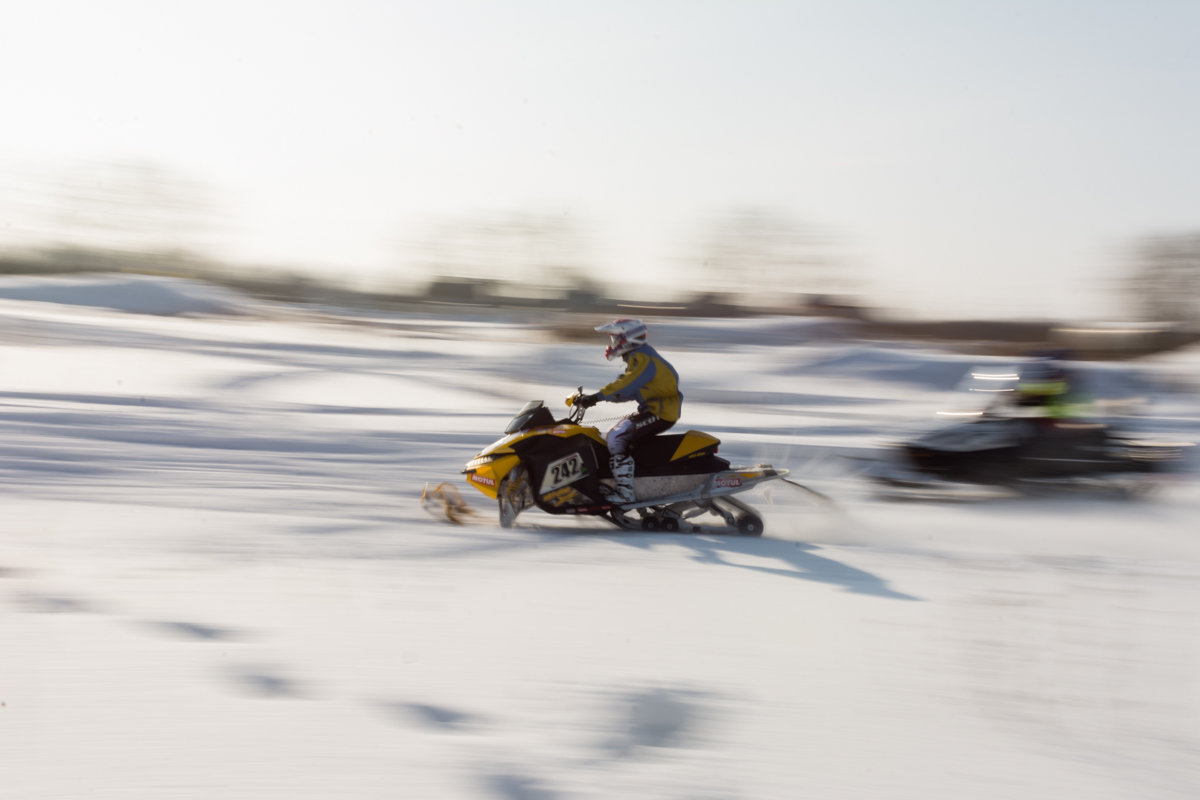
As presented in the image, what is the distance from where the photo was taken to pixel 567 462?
8.03 metres

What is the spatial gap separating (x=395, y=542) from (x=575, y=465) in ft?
5.95

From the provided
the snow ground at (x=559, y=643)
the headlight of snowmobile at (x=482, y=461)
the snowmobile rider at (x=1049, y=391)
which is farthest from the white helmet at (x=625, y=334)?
the snowmobile rider at (x=1049, y=391)

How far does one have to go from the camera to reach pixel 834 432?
16.2 meters

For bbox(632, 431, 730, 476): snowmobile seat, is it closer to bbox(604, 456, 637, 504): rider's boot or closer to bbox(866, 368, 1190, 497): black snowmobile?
bbox(604, 456, 637, 504): rider's boot

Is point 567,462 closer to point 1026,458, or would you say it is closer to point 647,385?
point 647,385

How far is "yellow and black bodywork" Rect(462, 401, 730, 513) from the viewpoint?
26.0 ft

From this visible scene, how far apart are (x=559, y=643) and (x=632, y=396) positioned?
350 centimetres

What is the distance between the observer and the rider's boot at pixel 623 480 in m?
8.13

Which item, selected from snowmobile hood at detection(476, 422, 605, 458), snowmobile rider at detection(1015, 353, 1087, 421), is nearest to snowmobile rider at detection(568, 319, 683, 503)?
snowmobile hood at detection(476, 422, 605, 458)

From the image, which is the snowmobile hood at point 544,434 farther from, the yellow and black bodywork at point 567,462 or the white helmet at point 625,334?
the white helmet at point 625,334

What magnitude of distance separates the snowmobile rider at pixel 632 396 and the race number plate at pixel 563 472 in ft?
0.93

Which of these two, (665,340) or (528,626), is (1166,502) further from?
(665,340)

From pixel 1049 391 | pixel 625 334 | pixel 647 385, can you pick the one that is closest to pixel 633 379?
pixel 647 385

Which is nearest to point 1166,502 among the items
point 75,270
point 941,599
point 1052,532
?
point 1052,532
